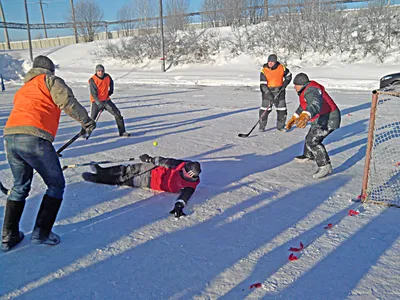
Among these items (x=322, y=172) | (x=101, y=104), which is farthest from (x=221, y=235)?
(x=101, y=104)

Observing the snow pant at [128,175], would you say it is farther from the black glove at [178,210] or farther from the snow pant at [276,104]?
the snow pant at [276,104]

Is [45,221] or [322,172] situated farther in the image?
[322,172]

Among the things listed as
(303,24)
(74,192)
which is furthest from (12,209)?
(303,24)

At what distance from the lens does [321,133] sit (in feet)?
16.4

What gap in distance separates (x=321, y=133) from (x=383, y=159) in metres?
1.42

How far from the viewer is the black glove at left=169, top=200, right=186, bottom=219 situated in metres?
3.74

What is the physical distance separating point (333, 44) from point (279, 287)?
22.6 metres

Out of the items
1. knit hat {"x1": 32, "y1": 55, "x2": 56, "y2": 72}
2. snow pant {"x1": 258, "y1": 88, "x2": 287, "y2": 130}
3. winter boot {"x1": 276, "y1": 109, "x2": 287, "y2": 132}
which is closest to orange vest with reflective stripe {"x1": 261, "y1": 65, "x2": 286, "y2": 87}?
snow pant {"x1": 258, "y1": 88, "x2": 287, "y2": 130}

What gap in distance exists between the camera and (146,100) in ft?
42.2

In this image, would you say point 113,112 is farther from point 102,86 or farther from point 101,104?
point 102,86

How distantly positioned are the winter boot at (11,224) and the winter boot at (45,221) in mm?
157

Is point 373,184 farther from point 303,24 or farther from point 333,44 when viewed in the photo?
point 303,24

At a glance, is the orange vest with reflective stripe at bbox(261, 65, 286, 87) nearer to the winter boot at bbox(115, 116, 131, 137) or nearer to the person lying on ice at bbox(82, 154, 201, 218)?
the winter boot at bbox(115, 116, 131, 137)

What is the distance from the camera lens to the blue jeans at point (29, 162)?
289cm
